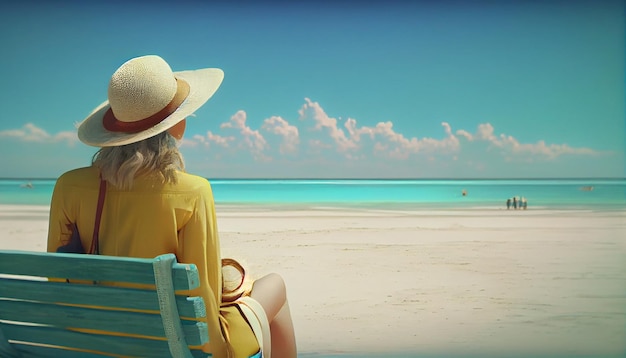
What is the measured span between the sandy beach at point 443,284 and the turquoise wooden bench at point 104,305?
1289 millimetres

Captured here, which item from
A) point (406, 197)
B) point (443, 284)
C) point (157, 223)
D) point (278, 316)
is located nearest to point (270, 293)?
point (278, 316)

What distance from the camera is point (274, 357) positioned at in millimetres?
1933

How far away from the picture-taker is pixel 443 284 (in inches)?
204

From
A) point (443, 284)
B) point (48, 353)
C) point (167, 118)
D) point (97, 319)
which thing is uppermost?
point (167, 118)

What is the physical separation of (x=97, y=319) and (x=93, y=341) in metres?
0.11

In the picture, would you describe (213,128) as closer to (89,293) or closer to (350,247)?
(350,247)

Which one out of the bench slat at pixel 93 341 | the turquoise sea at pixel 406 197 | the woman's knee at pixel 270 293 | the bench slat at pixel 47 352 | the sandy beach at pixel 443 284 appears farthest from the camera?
the turquoise sea at pixel 406 197

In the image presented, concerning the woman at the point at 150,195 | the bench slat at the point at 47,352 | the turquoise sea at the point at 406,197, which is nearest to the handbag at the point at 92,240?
the woman at the point at 150,195

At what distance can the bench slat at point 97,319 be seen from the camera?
1.46 m

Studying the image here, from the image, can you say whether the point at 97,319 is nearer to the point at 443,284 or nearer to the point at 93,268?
the point at 93,268

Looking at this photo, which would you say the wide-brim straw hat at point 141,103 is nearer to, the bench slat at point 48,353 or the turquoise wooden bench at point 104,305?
the turquoise wooden bench at point 104,305

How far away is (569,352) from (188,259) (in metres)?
2.41

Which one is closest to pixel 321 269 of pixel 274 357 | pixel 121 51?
pixel 274 357

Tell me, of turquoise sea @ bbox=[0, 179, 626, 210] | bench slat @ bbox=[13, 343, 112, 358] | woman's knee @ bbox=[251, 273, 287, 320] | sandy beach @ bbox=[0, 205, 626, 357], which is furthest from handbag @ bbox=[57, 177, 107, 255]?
turquoise sea @ bbox=[0, 179, 626, 210]
